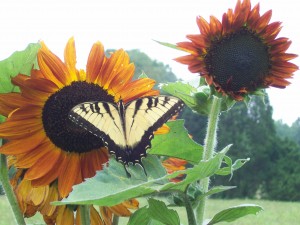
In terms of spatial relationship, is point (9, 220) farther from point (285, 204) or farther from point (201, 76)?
point (201, 76)

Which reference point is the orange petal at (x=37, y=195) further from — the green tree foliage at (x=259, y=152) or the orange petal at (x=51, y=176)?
the green tree foliage at (x=259, y=152)

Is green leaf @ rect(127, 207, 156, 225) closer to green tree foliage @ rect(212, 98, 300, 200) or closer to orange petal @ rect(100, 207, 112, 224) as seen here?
orange petal @ rect(100, 207, 112, 224)

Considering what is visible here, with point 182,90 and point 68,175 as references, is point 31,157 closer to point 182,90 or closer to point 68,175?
point 68,175

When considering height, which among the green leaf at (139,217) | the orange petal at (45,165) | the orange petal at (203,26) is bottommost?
the green leaf at (139,217)

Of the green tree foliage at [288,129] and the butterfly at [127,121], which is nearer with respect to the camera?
the butterfly at [127,121]

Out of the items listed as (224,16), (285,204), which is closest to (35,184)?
(224,16)

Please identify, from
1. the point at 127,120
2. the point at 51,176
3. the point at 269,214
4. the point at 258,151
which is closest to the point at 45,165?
the point at 51,176

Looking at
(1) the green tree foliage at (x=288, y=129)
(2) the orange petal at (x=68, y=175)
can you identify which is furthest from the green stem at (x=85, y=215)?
(1) the green tree foliage at (x=288, y=129)
